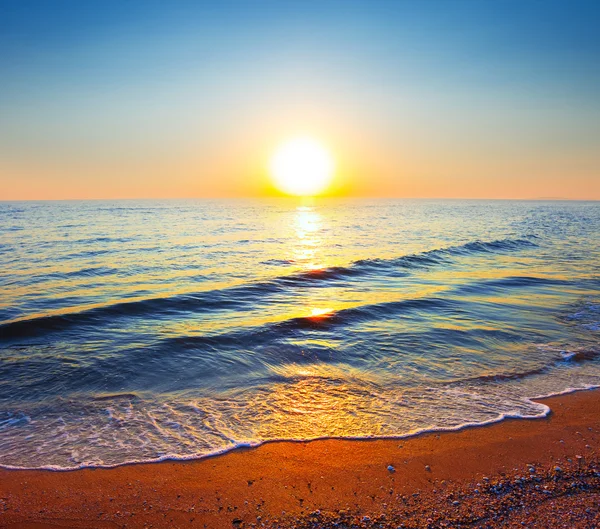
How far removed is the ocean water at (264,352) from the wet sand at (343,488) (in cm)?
46

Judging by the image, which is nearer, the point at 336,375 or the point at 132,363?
the point at 336,375

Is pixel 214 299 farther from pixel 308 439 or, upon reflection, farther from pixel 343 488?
pixel 343 488

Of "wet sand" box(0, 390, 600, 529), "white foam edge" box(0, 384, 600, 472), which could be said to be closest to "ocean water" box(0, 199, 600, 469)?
"white foam edge" box(0, 384, 600, 472)

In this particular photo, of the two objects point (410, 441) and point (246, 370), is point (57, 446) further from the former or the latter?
point (410, 441)

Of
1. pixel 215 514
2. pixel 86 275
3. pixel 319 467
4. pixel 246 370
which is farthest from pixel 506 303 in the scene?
pixel 86 275

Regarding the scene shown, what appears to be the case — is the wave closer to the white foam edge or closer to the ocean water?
the ocean water

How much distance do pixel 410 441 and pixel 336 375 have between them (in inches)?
117

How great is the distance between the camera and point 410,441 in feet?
20.6

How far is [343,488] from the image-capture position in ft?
16.9

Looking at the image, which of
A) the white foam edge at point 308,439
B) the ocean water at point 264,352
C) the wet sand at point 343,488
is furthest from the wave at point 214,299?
the wet sand at point 343,488

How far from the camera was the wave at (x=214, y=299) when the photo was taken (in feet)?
42.0

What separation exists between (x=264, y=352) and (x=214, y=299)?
Result: 6.35 meters

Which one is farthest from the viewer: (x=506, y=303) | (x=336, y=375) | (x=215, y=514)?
(x=506, y=303)

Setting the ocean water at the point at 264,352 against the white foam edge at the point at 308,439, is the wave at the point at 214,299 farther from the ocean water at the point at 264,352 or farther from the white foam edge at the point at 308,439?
the white foam edge at the point at 308,439
